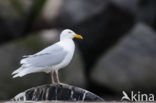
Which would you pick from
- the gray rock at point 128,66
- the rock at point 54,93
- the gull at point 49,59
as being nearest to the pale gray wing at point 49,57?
the gull at point 49,59

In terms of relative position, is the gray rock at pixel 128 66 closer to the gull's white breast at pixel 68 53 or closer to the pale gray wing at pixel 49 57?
the gull's white breast at pixel 68 53

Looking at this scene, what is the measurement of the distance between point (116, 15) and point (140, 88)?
225 cm

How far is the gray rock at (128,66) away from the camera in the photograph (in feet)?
41.5

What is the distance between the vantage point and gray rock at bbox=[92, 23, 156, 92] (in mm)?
12648

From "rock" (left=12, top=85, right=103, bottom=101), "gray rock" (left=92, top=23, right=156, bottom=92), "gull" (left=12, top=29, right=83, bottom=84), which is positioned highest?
"gray rock" (left=92, top=23, right=156, bottom=92)

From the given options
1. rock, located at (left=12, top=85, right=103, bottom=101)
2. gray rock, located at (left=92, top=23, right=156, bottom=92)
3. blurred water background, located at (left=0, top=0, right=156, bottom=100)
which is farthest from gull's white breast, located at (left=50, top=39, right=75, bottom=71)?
gray rock, located at (left=92, top=23, right=156, bottom=92)

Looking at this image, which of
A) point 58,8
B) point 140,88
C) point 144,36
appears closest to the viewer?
point 140,88

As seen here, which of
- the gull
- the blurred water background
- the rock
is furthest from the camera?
the blurred water background

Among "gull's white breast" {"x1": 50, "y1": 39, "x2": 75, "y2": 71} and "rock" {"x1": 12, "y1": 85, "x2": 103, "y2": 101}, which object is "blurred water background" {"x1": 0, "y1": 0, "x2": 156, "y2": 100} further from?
"rock" {"x1": 12, "y1": 85, "x2": 103, "y2": 101}

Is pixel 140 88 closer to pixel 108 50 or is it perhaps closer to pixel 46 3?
pixel 108 50

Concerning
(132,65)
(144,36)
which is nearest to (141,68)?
(132,65)

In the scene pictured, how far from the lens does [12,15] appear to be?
1379 centimetres

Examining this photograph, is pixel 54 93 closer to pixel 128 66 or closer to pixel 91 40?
pixel 128 66

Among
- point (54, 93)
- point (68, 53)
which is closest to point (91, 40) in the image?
point (68, 53)
